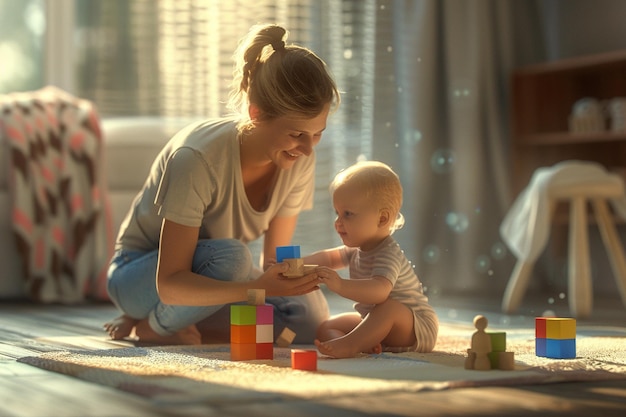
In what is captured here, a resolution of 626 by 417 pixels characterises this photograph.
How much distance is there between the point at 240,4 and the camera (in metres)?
3.67

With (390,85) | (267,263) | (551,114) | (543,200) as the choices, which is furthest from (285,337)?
(551,114)

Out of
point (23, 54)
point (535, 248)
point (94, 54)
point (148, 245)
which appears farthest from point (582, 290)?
point (23, 54)

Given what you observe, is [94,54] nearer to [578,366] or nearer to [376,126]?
[376,126]

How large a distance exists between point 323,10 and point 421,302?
2.14 m

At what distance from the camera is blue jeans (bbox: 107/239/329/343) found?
67.9 inches

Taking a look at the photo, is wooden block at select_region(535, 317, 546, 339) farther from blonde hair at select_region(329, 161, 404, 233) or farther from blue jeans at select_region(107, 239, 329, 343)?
blue jeans at select_region(107, 239, 329, 343)

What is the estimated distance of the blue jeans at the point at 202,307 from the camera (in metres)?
1.73

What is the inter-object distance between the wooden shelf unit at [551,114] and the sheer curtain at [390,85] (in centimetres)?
9

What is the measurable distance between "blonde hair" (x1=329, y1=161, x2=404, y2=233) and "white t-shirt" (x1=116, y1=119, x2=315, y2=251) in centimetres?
18

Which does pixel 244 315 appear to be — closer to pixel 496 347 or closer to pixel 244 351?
pixel 244 351

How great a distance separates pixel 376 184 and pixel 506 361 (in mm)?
397

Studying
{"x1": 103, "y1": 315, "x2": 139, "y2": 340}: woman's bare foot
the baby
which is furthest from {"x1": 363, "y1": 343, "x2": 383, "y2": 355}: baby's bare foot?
{"x1": 103, "y1": 315, "x2": 139, "y2": 340}: woman's bare foot

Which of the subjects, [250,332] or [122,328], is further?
[122,328]

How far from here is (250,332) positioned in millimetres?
1534
